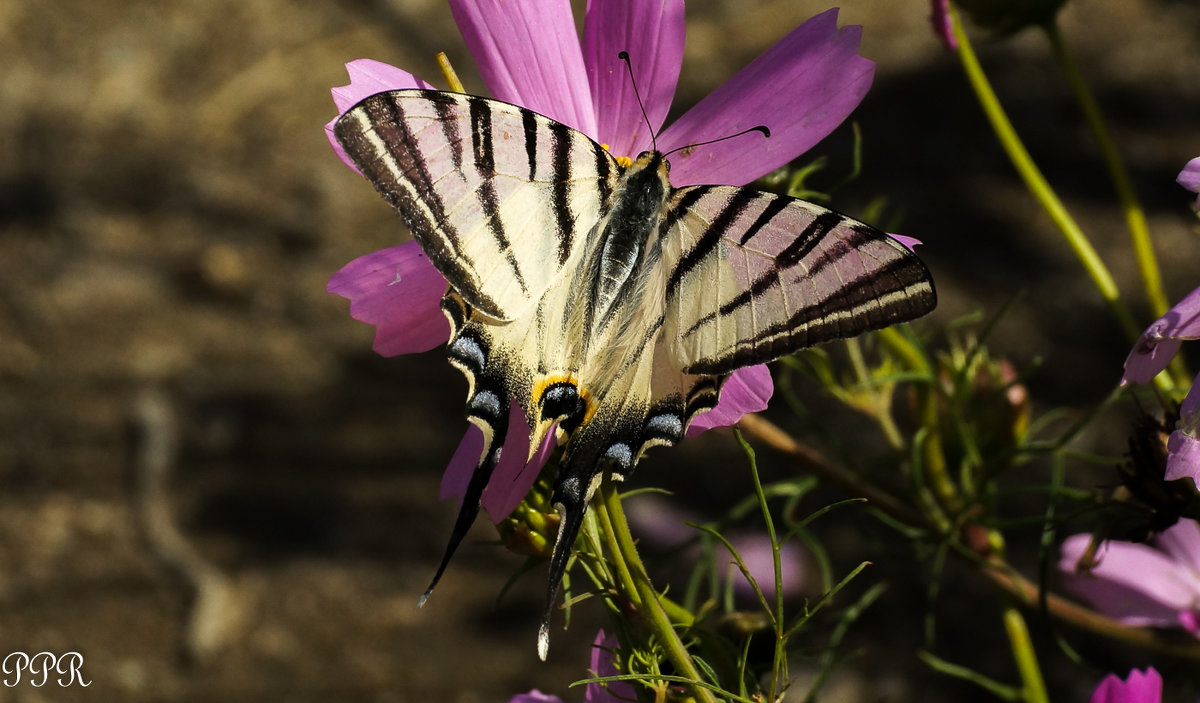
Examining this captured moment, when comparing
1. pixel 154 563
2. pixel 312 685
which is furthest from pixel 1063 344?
pixel 154 563

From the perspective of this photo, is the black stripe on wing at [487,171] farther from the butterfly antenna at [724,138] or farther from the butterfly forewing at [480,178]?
the butterfly antenna at [724,138]

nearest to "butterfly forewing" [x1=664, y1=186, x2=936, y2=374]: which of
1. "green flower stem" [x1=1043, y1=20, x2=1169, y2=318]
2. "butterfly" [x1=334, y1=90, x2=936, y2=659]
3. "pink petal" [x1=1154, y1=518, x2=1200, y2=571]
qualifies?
"butterfly" [x1=334, y1=90, x2=936, y2=659]

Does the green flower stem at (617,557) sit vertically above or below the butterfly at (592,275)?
below

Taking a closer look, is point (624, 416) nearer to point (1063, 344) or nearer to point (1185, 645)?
point (1185, 645)

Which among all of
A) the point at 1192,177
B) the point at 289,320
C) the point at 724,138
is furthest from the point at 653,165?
the point at 289,320

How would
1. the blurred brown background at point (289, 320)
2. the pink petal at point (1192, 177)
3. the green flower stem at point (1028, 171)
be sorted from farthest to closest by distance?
1. the blurred brown background at point (289, 320)
2. the green flower stem at point (1028, 171)
3. the pink petal at point (1192, 177)

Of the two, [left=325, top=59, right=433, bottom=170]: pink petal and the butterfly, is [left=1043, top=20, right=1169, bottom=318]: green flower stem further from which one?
[left=325, top=59, right=433, bottom=170]: pink petal

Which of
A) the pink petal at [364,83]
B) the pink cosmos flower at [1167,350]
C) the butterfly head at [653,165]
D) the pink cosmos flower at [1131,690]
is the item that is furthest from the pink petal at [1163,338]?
the pink petal at [364,83]
